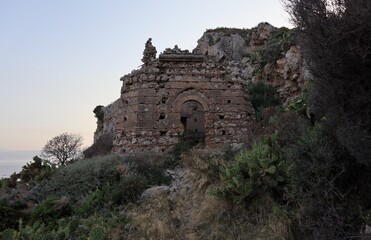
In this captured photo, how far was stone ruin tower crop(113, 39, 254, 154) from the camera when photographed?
14531 mm

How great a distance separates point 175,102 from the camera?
14.8m

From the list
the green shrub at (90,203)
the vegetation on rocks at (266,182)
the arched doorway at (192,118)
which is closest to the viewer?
the vegetation on rocks at (266,182)

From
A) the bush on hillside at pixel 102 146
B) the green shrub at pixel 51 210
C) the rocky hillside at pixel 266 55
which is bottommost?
the green shrub at pixel 51 210

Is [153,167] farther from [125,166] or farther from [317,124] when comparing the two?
[317,124]

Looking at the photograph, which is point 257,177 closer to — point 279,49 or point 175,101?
point 175,101

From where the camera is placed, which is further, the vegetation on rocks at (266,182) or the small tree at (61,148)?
the small tree at (61,148)

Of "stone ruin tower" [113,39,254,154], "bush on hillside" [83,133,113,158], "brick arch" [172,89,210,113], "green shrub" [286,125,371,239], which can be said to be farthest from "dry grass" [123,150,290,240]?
"bush on hillside" [83,133,113,158]

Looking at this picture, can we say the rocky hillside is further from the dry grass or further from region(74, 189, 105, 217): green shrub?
region(74, 189, 105, 217): green shrub

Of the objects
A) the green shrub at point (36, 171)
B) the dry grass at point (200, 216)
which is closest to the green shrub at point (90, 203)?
the dry grass at point (200, 216)

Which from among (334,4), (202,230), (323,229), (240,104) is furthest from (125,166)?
(334,4)

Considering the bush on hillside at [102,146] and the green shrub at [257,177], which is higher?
the bush on hillside at [102,146]

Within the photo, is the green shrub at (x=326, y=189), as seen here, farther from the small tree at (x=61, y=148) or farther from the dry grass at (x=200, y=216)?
the small tree at (x=61, y=148)

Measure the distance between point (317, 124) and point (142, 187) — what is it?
5.50 m

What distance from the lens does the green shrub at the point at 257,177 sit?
813 cm
